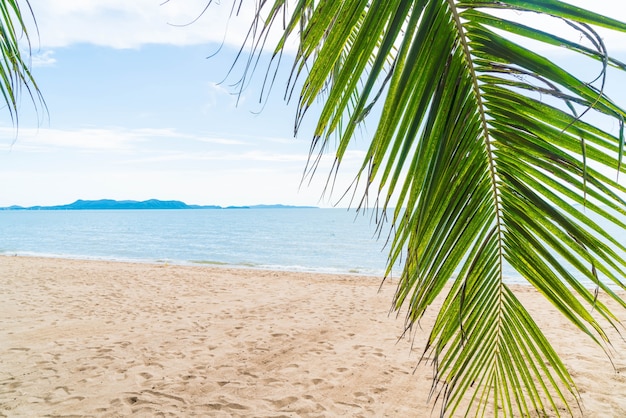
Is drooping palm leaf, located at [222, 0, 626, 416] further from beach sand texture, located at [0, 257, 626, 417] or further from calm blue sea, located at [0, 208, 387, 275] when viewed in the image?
beach sand texture, located at [0, 257, 626, 417]

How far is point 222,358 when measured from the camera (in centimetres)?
530

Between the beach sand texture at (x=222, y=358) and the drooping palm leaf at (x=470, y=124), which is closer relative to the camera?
the drooping palm leaf at (x=470, y=124)

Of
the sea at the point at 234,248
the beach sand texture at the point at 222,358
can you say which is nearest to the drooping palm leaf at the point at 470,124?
the sea at the point at 234,248

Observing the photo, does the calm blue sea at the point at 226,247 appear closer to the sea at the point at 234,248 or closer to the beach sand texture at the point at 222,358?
the sea at the point at 234,248

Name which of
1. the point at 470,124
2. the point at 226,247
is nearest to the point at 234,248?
Answer: the point at 226,247

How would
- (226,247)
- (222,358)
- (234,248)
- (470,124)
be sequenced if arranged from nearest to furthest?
(470,124) → (222,358) → (234,248) → (226,247)

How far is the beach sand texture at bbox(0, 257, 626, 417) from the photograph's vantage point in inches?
158

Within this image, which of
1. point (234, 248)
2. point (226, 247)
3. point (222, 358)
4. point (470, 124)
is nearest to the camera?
point (470, 124)

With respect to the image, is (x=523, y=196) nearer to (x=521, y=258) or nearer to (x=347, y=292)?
(x=521, y=258)

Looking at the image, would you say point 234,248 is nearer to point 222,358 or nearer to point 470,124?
point 222,358

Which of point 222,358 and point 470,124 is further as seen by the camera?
point 222,358

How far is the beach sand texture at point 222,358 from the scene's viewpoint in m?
4.00

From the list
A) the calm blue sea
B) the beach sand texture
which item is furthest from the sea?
the beach sand texture

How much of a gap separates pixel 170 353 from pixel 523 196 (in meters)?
5.43
